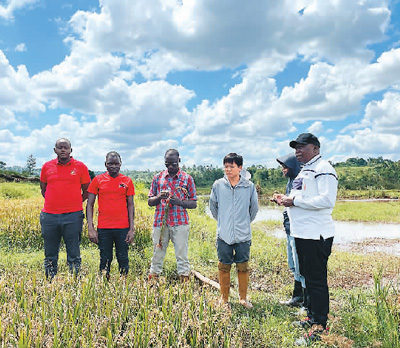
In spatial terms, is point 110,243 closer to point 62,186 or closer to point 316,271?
point 62,186

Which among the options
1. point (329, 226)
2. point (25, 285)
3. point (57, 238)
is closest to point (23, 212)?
point (57, 238)

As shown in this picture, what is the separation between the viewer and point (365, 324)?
382cm

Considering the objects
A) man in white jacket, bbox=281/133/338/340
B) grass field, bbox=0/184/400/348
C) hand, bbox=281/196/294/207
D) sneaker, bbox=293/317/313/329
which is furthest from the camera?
sneaker, bbox=293/317/313/329

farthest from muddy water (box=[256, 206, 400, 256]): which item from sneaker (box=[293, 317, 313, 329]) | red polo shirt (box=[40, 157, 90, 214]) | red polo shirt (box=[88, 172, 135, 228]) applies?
red polo shirt (box=[40, 157, 90, 214])

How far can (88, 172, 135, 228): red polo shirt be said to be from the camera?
4.70 metres

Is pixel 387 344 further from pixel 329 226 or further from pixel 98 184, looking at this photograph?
pixel 98 184

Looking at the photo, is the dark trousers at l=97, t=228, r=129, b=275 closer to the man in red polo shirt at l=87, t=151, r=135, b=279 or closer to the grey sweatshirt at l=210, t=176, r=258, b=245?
the man in red polo shirt at l=87, t=151, r=135, b=279

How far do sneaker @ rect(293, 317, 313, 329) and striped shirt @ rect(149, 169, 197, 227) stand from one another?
75.8 inches

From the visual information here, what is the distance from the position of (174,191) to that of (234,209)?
95 centimetres

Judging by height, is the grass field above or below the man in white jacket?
below

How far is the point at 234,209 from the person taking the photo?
14.3 ft

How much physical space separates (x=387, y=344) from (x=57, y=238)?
4295 mm

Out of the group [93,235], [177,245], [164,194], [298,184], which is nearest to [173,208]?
[164,194]

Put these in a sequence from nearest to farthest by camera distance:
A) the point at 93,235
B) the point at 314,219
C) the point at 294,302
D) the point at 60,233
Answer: the point at 314,219 < the point at 93,235 < the point at 294,302 < the point at 60,233
